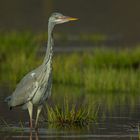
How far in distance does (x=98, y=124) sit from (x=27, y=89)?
1.51m

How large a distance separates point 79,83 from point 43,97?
27.0 feet

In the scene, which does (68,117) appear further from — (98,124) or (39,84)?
(39,84)

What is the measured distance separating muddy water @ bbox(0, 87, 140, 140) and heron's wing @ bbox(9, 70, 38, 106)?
0.48m

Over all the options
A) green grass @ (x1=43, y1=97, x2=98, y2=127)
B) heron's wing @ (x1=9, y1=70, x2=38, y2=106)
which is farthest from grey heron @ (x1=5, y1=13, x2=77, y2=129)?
green grass @ (x1=43, y1=97, x2=98, y2=127)

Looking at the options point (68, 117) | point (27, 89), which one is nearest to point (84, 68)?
point (68, 117)

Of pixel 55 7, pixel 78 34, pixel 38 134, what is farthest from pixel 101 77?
pixel 55 7

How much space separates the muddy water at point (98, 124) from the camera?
14.4 m

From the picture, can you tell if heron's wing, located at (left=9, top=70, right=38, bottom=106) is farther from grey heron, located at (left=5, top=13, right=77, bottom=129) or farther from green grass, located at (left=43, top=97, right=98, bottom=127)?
green grass, located at (left=43, top=97, right=98, bottom=127)

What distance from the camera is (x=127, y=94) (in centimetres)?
2127

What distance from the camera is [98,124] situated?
625 inches

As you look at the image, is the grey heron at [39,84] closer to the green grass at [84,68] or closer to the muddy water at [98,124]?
the muddy water at [98,124]

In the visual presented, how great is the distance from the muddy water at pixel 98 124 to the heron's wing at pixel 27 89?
475 millimetres

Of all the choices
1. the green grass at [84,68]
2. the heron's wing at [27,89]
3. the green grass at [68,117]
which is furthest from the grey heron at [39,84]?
the green grass at [84,68]

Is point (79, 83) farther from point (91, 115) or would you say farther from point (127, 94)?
point (91, 115)
